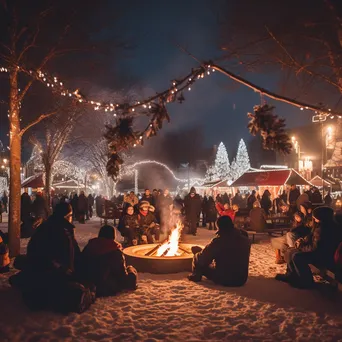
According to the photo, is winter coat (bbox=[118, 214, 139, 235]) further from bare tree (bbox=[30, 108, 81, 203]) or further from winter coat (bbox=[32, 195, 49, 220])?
bare tree (bbox=[30, 108, 81, 203])

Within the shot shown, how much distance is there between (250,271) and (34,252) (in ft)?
15.4

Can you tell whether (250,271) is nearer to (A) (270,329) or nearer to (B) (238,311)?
(B) (238,311)

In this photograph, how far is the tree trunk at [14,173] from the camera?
9707 millimetres

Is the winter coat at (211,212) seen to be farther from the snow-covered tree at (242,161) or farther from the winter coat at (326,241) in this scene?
the snow-covered tree at (242,161)

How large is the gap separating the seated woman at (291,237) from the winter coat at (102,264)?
401 cm

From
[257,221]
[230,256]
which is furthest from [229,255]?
[257,221]

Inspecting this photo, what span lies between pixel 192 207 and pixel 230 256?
901cm

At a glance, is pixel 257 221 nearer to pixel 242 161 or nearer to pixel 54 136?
pixel 54 136

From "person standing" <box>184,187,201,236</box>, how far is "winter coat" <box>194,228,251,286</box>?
334 inches

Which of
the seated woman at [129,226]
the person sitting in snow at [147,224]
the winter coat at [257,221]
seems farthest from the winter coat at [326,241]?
the winter coat at [257,221]

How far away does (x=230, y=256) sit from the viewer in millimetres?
6602

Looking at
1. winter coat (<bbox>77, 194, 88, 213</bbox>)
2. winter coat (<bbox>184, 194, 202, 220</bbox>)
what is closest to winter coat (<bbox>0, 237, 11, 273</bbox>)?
winter coat (<bbox>184, 194, 202, 220</bbox>)

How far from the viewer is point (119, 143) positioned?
701cm

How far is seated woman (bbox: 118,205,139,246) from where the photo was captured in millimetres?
10656
